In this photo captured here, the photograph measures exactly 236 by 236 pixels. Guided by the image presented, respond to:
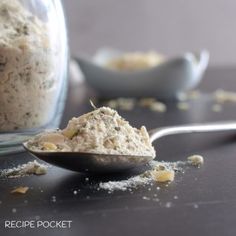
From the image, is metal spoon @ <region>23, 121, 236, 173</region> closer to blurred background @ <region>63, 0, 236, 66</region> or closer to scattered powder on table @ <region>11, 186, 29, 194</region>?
scattered powder on table @ <region>11, 186, 29, 194</region>

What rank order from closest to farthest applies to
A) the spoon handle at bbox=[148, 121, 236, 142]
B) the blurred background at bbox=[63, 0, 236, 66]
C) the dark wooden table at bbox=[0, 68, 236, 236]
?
1. the dark wooden table at bbox=[0, 68, 236, 236]
2. the spoon handle at bbox=[148, 121, 236, 142]
3. the blurred background at bbox=[63, 0, 236, 66]

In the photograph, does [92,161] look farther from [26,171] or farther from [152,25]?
[152,25]

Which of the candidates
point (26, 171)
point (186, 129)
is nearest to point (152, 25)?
point (186, 129)

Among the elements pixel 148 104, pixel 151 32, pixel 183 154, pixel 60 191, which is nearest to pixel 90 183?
pixel 60 191

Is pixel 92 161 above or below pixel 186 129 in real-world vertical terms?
below

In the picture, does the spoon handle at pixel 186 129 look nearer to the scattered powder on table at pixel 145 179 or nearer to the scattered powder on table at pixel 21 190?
the scattered powder on table at pixel 145 179

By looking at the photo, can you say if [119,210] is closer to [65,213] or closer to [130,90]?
[65,213]

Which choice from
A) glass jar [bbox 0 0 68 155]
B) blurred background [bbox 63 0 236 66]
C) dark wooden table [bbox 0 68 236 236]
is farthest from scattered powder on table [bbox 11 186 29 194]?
blurred background [bbox 63 0 236 66]
